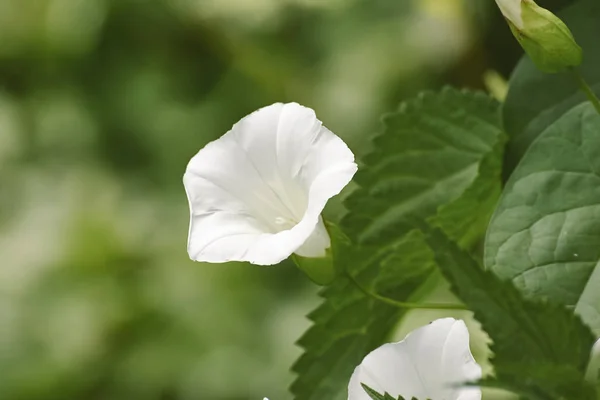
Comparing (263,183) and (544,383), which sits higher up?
(263,183)

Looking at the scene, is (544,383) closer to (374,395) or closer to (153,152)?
(374,395)

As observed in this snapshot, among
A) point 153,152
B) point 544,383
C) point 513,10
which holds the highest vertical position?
point 153,152

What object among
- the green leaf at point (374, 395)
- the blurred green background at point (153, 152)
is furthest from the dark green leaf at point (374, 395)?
the blurred green background at point (153, 152)

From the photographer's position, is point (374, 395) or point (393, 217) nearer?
point (374, 395)

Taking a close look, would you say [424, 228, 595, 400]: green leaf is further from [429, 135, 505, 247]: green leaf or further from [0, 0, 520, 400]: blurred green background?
[0, 0, 520, 400]: blurred green background

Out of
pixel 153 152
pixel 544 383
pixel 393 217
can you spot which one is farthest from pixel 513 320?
pixel 153 152

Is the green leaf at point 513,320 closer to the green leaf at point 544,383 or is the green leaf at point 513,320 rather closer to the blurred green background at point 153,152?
the green leaf at point 544,383
